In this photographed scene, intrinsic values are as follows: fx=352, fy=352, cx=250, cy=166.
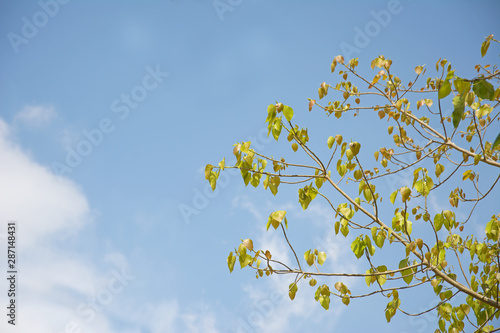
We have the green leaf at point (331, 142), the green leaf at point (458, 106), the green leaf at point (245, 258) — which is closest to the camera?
the green leaf at point (458, 106)

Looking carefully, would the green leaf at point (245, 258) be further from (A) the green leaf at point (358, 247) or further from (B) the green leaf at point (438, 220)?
(B) the green leaf at point (438, 220)

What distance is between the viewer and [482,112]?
2113 mm

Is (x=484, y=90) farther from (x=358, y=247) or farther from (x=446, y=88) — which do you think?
(x=358, y=247)

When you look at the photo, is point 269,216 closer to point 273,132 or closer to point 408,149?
point 273,132

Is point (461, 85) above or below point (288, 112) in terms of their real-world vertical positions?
below

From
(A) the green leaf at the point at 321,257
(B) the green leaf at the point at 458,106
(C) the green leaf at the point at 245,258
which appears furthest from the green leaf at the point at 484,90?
(C) the green leaf at the point at 245,258

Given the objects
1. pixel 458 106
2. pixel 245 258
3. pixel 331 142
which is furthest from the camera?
pixel 331 142

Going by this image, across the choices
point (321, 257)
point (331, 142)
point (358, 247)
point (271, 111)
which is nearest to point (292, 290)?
point (321, 257)

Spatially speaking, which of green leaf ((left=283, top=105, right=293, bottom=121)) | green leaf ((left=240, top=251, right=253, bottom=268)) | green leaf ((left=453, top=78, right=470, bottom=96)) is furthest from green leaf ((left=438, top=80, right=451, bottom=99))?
green leaf ((left=240, top=251, right=253, bottom=268))

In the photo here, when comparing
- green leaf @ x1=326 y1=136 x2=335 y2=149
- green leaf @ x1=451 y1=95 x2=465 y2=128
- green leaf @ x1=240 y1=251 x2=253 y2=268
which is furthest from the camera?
green leaf @ x1=326 y1=136 x2=335 y2=149

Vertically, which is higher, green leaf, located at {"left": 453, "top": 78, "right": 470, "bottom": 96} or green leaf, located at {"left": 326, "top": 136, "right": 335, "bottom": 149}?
green leaf, located at {"left": 326, "top": 136, "right": 335, "bottom": 149}

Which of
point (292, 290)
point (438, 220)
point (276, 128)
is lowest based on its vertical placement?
point (292, 290)

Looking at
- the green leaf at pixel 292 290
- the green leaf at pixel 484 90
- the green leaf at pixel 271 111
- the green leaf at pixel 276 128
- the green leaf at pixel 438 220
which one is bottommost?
the green leaf at pixel 292 290

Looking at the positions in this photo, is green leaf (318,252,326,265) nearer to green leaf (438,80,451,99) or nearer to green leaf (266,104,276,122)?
green leaf (266,104,276,122)
